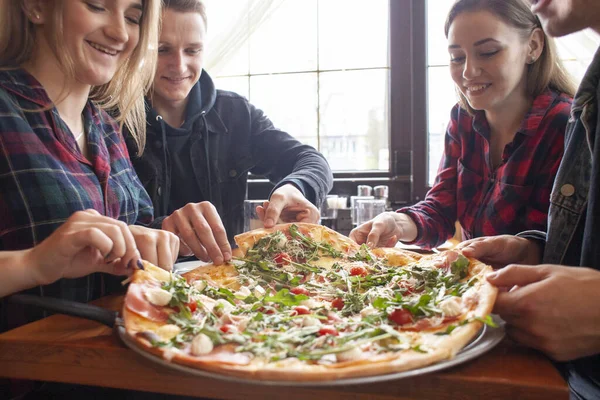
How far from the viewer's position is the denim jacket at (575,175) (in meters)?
1.38

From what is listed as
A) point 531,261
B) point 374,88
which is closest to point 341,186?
point 374,88

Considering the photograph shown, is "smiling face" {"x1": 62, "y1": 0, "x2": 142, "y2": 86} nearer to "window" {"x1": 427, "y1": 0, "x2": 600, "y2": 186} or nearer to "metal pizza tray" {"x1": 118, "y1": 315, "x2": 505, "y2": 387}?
"metal pizza tray" {"x1": 118, "y1": 315, "x2": 505, "y2": 387}

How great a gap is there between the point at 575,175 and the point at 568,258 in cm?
22

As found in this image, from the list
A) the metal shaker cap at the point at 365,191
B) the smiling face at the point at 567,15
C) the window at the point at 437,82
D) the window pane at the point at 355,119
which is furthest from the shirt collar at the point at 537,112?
the window pane at the point at 355,119

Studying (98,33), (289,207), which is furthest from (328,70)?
(98,33)

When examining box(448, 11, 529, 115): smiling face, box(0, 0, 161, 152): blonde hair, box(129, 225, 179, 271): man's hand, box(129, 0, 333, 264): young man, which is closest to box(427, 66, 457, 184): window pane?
box(129, 0, 333, 264): young man

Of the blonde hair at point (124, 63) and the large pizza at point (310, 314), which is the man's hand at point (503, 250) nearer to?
the large pizza at point (310, 314)

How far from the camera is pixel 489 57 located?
217 cm

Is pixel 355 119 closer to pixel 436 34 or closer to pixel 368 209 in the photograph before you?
pixel 436 34

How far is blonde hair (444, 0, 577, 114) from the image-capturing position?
217 cm

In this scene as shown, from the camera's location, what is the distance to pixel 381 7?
4.29 m

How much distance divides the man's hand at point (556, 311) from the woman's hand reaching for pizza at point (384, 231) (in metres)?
0.91

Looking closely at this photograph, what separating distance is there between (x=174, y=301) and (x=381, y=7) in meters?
3.71

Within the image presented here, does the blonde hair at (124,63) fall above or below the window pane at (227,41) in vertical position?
below
